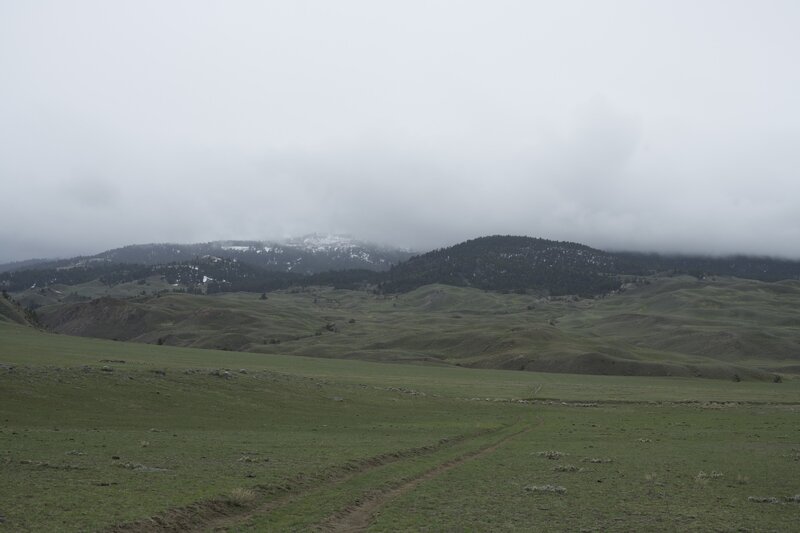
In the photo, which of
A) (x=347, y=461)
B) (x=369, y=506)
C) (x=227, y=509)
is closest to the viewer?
(x=227, y=509)

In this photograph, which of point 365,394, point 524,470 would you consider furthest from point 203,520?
point 365,394

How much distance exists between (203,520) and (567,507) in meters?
14.4

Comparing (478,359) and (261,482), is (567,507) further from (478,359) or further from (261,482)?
(478,359)

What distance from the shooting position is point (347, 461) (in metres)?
33.6

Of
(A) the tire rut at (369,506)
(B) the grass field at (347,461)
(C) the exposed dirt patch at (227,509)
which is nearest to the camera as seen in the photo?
(C) the exposed dirt patch at (227,509)

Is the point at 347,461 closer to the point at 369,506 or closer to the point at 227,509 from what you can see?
the point at 369,506

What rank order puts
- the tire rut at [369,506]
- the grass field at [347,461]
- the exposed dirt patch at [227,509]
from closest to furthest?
the exposed dirt patch at [227,509], the tire rut at [369,506], the grass field at [347,461]

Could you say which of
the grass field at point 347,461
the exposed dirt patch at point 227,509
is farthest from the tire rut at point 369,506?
the exposed dirt patch at point 227,509

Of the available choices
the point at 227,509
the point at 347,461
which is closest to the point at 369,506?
the point at 227,509

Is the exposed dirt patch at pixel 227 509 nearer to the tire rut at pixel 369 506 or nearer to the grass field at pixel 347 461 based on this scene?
the grass field at pixel 347 461

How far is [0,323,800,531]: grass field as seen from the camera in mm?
22516

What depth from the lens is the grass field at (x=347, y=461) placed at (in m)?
22.5

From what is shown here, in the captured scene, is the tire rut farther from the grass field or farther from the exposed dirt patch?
the exposed dirt patch

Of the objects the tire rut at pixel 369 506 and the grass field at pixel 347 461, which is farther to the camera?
the grass field at pixel 347 461
